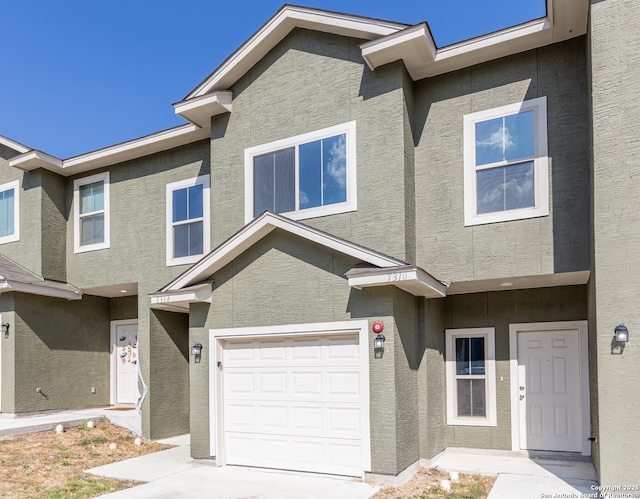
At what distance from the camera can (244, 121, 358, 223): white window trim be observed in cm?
871

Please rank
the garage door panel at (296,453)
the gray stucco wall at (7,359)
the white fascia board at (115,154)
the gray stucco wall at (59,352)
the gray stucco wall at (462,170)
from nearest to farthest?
the gray stucco wall at (462,170) → the garage door panel at (296,453) → the white fascia board at (115,154) → the gray stucco wall at (7,359) → the gray stucco wall at (59,352)

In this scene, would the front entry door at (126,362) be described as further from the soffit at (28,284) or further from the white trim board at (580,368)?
the white trim board at (580,368)

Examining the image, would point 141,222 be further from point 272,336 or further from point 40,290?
point 272,336

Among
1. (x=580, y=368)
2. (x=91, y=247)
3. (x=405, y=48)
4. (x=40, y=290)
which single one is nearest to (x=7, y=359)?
(x=40, y=290)

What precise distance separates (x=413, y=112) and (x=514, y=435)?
5629 millimetres

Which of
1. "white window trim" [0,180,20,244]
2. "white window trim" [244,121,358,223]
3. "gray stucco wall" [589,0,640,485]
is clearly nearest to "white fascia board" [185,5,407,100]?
"white window trim" [244,121,358,223]

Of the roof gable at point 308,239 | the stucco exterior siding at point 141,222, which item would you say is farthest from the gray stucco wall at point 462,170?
the stucco exterior siding at point 141,222

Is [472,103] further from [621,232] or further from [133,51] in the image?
[133,51]

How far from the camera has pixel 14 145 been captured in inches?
516

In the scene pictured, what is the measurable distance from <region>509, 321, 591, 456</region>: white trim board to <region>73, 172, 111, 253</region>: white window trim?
8.96 meters

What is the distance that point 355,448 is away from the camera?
25.6 ft

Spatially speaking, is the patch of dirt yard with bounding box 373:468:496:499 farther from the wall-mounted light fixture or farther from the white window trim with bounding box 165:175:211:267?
the white window trim with bounding box 165:175:211:267

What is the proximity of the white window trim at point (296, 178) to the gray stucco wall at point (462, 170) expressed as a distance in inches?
42.4

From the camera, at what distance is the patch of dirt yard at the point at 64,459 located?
25.6ft
